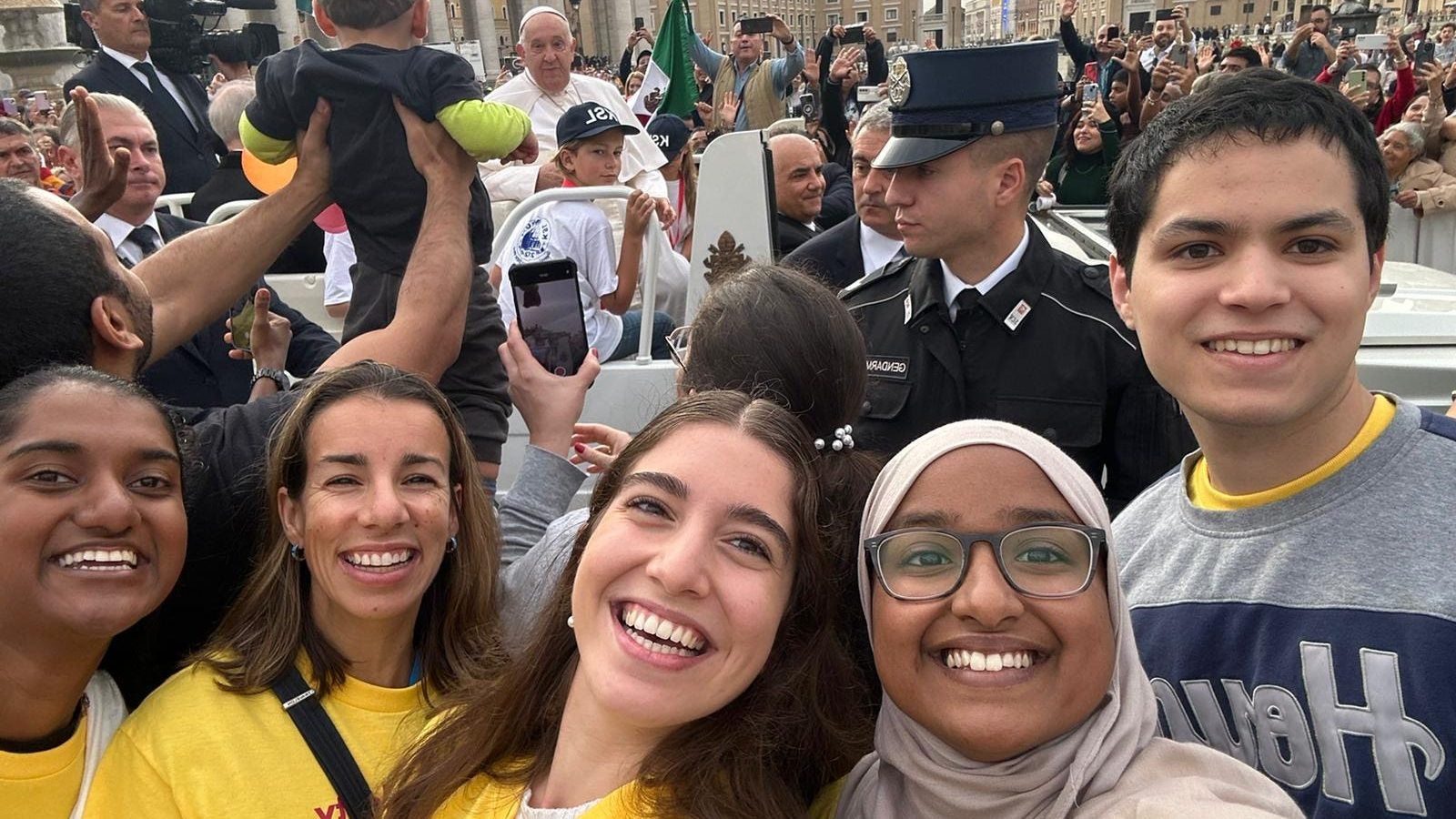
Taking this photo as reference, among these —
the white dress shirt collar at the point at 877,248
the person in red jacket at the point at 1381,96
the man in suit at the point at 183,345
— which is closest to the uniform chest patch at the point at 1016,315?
the white dress shirt collar at the point at 877,248

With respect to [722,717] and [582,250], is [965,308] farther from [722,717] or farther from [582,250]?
[582,250]

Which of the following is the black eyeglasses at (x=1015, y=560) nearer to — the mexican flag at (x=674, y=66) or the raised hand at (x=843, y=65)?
the mexican flag at (x=674, y=66)

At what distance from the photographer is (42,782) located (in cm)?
171

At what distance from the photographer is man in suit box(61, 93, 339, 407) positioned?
11.6 feet

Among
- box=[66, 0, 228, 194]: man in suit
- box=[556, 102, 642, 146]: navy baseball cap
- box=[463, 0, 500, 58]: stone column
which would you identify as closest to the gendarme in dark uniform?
box=[556, 102, 642, 146]: navy baseball cap

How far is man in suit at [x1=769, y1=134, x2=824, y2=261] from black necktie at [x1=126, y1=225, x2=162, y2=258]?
305 cm

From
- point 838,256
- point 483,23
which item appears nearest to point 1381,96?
point 838,256

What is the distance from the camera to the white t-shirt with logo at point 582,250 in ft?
15.4

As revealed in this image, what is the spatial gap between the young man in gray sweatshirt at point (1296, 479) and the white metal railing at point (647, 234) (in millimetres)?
2914

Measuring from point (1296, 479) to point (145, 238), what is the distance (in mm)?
4181

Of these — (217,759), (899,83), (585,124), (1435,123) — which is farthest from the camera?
(1435,123)

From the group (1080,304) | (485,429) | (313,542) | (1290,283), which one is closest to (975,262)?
(1080,304)

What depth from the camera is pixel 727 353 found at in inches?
83.8

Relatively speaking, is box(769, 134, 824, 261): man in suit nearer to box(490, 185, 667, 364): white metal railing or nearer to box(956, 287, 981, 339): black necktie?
box(490, 185, 667, 364): white metal railing
